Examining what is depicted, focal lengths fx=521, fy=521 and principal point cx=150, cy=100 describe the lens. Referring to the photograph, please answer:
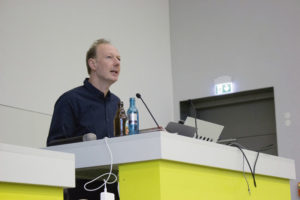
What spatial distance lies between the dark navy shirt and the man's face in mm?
123

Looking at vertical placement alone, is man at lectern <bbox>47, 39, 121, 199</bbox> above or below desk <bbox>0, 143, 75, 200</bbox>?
above

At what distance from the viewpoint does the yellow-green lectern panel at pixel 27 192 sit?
5.06 ft

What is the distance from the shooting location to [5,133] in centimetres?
387

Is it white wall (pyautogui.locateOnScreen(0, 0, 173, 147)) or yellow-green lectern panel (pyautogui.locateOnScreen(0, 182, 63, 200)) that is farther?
white wall (pyautogui.locateOnScreen(0, 0, 173, 147))

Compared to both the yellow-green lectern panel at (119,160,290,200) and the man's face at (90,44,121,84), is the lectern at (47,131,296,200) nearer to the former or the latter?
the yellow-green lectern panel at (119,160,290,200)

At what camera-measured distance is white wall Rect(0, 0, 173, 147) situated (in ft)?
13.2

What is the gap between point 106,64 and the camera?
302 centimetres

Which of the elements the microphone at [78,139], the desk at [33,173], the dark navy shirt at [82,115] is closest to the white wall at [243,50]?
the dark navy shirt at [82,115]

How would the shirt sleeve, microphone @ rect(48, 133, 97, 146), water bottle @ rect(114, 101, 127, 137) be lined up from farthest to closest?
the shirt sleeve, water bottle @ rect(114, 101, 127, 137), microphone @ rect(48, 133, 97, 146)

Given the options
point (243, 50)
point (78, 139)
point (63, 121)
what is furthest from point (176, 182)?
point (243, 50)

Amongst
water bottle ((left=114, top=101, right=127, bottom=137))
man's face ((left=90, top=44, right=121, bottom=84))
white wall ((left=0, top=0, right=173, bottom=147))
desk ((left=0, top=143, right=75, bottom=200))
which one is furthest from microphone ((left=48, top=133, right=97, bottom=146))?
white wall ((left=0, top=0, right=173, bottom=147))

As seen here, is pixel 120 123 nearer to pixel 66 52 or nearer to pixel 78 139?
pixel 78 139

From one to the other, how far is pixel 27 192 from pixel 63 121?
100 centimetres

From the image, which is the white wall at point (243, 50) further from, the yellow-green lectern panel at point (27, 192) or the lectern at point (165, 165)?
the yellow-green lectern panel at point (27, 192)
